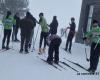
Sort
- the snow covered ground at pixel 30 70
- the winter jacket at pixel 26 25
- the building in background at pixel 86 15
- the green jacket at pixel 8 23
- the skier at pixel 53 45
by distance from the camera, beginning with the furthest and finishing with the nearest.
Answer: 1. the building in background at pixel 86 15
2. the green jacket at pixel 8 23
3. the winter jacket at pixel 26 25
4. the skier at pixel 53 45
5. the snow covered ground at pixel 30 70

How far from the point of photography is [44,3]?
618 feet

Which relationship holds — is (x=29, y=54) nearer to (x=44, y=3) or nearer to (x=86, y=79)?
(x=86, y=79)

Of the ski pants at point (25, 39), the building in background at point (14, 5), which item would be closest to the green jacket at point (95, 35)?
the ski pants at point (25, 39)

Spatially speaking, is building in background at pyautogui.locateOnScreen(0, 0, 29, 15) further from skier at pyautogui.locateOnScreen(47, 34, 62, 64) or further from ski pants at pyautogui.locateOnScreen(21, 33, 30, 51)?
skier at pyautogui.locateOnScreen(47, 34, 62, 64)

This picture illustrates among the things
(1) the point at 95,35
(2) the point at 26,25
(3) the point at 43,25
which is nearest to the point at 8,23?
(2) the point at 26,25

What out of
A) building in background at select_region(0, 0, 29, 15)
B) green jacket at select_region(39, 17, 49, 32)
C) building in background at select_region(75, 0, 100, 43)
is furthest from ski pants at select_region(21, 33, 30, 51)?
building in background at select_region(0, 0, 29, 15)

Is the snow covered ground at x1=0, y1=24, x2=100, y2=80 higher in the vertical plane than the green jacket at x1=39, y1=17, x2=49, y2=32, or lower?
lower

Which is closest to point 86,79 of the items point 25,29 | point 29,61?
point 29,61

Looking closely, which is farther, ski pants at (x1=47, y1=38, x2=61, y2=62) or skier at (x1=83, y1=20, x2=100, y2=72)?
ski pants at (x1=47, y1=38, x2=61, y2=62)

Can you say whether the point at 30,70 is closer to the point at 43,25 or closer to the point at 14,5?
the point at 43,25

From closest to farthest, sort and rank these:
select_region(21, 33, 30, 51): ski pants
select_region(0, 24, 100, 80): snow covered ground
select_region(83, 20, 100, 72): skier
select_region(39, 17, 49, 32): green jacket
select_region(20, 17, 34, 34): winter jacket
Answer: select_region(0, 24, 100, 80): snow covered ground, select_region(83, 20, 100, 72): skier, select_region(20, 17, 34, 34): winter jacket, select_region(21, 33, 30, 51): ski pants, select_region(39, 17, 49, 32): green jacket

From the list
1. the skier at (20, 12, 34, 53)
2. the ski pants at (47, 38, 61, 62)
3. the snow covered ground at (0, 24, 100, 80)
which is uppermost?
the skier at (20, 12, 34, 53)

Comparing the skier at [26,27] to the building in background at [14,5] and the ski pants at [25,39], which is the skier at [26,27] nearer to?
the ski pants at [25,39]

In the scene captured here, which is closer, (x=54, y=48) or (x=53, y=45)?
(x=53, y=45)
